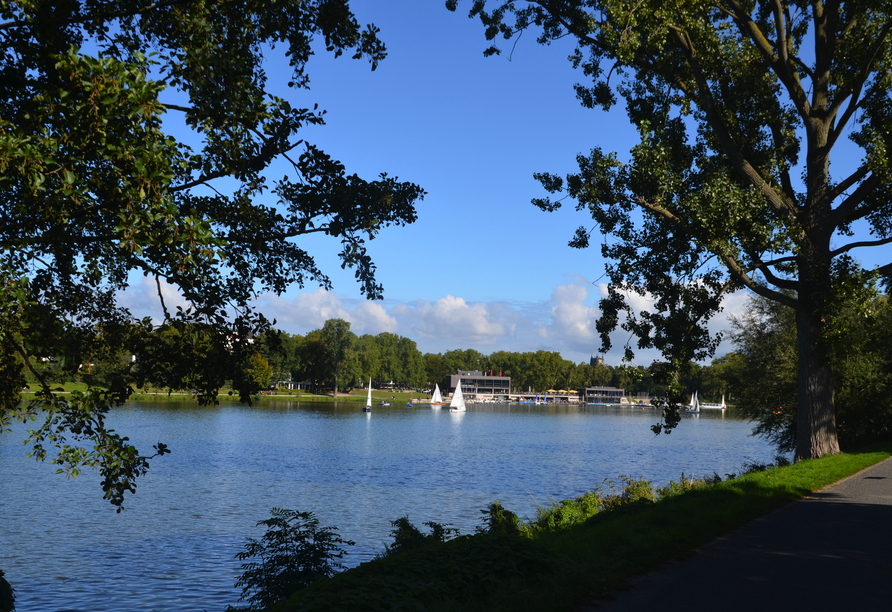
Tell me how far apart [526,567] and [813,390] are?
15.4m

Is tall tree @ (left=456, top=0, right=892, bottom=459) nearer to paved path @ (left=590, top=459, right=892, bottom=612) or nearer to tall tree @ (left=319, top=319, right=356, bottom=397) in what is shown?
paved path @ (left=590, top=459, right=892, bottom=612)

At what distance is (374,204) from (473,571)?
4.25 meters

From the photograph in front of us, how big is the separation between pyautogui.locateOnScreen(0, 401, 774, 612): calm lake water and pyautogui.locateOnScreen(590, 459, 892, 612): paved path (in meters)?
9.01

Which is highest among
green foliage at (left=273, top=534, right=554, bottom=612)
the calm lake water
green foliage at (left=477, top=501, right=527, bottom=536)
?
green foliage at (left=273, top=534, right=554, bottom=612)

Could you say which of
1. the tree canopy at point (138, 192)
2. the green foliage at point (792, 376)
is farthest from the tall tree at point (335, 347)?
the tree canopy at point (138, 192)

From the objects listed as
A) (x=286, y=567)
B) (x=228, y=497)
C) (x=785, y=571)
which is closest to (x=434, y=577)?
(x=785, y=571)

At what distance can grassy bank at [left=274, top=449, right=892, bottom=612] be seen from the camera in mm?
6707

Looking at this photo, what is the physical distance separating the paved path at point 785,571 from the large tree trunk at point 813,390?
27.1 feet

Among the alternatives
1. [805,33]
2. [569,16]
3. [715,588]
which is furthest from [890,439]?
[715,588]

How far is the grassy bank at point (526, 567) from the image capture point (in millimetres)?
6707

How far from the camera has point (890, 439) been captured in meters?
29.8

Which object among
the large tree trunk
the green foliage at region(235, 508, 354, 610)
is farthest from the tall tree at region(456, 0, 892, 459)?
the green foliage at region(235, 508, 354, 610)

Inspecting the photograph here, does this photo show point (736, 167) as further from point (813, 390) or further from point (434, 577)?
point (434, 577)

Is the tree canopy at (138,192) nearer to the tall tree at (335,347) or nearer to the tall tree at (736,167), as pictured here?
the tall tree at (736,167)
